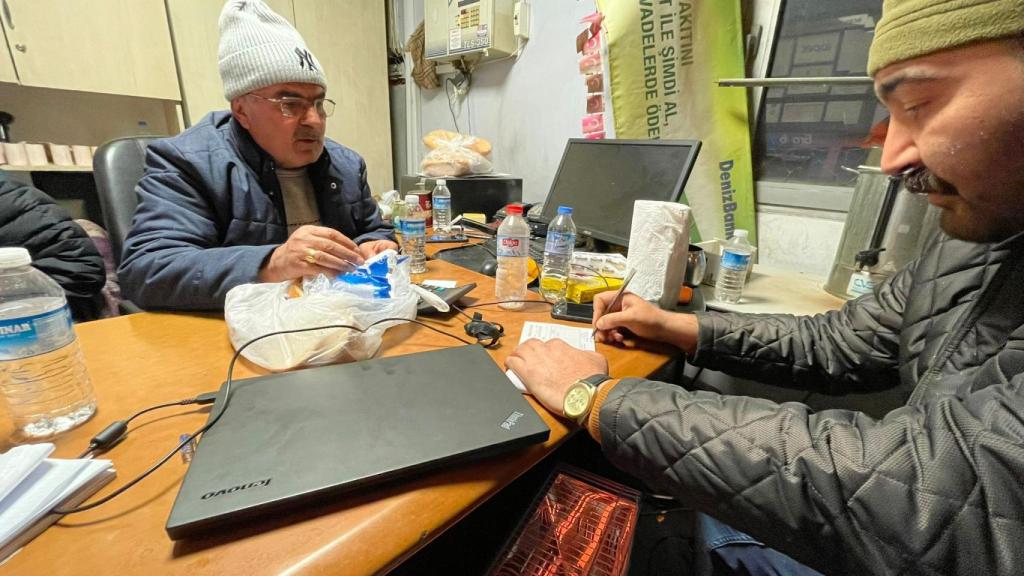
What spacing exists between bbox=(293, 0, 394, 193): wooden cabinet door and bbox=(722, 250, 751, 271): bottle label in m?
2.44

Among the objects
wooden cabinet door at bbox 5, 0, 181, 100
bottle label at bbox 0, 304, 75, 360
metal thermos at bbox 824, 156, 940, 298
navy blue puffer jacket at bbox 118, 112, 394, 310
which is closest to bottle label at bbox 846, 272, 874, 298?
metal thermos at bbox 824, 156, 940, 298

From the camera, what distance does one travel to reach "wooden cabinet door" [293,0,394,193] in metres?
2.43

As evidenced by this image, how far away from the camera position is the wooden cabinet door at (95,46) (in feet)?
5.44

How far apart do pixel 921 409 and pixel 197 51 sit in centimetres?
297

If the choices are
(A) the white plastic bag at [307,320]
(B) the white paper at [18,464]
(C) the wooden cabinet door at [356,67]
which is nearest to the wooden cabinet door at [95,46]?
(C) the wooden cabinet door at [356,67]

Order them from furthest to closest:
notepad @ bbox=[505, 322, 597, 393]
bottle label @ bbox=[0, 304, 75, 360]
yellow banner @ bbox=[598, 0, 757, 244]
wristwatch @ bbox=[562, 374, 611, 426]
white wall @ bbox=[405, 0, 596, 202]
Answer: white wall @ bbox=[405, 0, 596, 202] → yellow banner @ bbox=[598, 0, 757, 244] → notepad @ bbox=[505, 322, 597, 393] → wristwatch @ bbox=[562, 374, 611, 426] → bottle label @ bbox=[0, 304, 75, 360]

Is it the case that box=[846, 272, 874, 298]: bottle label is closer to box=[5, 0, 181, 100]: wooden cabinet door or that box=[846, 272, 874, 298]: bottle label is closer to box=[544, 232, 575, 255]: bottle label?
box=[544, 232, 575, 255]: bottle label

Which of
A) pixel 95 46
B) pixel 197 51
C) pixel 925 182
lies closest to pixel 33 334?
pixel 925 182

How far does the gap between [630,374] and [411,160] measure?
2.71 m

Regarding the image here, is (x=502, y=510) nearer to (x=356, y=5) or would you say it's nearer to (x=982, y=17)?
(x=982, y=17)

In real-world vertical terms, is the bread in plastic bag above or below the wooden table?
above

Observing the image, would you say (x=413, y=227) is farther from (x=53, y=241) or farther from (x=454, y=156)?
(x=53, y=241)

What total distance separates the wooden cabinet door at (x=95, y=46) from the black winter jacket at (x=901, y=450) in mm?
2614

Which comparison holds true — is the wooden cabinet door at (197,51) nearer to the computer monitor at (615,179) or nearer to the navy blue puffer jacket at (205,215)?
the navy blue puffer jacket at (205,215)
